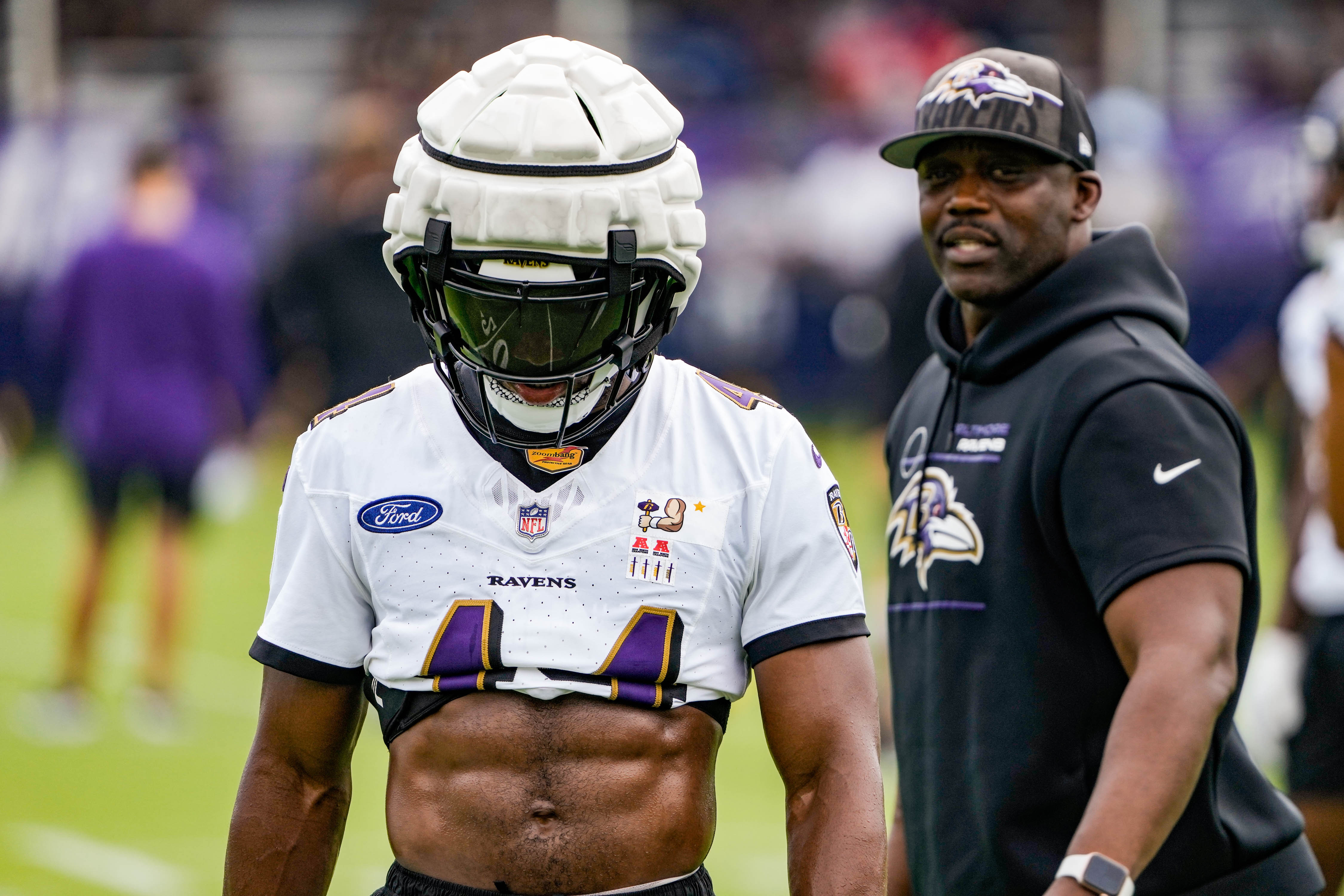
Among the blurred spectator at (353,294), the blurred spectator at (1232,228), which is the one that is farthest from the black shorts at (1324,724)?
the blurred spectator at (1232,228)

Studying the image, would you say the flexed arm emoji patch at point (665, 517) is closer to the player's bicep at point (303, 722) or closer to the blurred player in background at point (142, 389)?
the player's bicep at point (303, 722)

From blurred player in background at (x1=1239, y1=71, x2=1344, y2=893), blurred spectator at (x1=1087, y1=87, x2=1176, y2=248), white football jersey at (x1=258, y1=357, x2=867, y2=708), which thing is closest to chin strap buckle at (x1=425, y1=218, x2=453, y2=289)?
white football jersey at (x1=258, y1=357, x2=867, y2=708)

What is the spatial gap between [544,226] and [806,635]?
70 cm

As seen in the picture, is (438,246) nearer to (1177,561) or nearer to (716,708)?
(716,708)

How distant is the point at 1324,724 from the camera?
4.55 metres

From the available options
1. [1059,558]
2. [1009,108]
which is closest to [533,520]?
[1059,558]

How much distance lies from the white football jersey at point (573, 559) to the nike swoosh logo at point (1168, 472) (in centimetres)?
59

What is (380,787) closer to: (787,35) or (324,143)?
(324,143)

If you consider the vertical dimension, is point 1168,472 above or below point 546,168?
below

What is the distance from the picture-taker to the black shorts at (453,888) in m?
2.51

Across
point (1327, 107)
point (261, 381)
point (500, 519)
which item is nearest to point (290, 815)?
point (500, 519)

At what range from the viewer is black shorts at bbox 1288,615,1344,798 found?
4.53m

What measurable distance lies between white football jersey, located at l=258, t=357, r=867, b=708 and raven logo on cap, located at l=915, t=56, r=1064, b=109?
0.93 m

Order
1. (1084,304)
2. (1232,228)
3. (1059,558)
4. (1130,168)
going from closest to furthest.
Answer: (1059,558)
(1084,304)
(1130,168)
(1232,228)
